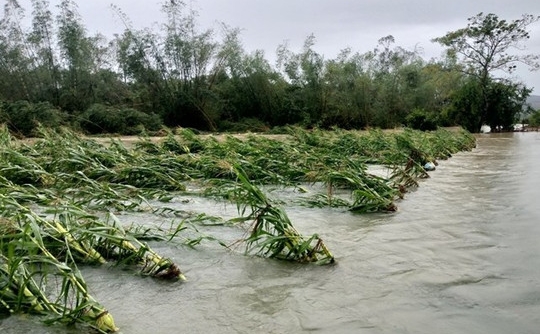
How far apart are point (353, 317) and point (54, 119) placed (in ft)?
53.6

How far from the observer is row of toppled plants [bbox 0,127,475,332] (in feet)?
7.33

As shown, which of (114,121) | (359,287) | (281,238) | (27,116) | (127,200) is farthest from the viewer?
(114,121)

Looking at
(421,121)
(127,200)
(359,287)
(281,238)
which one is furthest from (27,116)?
(421,121)

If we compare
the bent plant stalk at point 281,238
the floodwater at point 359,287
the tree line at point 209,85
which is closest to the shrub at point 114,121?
the tree line at point 209,85

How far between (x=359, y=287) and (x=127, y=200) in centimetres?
273

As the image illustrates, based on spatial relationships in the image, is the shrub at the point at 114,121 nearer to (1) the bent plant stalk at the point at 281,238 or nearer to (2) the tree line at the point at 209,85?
(2) the tree line at the point at 209,85

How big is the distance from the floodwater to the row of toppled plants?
14 centimetres

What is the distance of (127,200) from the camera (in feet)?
15.0

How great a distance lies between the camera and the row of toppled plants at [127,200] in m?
2.23

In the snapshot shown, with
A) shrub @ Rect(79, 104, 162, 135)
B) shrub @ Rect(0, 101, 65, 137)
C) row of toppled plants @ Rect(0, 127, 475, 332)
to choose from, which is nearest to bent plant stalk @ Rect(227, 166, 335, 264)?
row of toppled plants @ Rect(0, 127, 475, 332)

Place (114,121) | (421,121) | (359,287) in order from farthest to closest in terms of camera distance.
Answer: (421,121), (114,121), (359,287)

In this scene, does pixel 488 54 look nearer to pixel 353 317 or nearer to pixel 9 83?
pixel 9 83

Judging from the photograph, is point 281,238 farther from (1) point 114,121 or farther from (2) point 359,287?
(1) point 114,121

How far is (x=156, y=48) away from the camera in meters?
21.8
